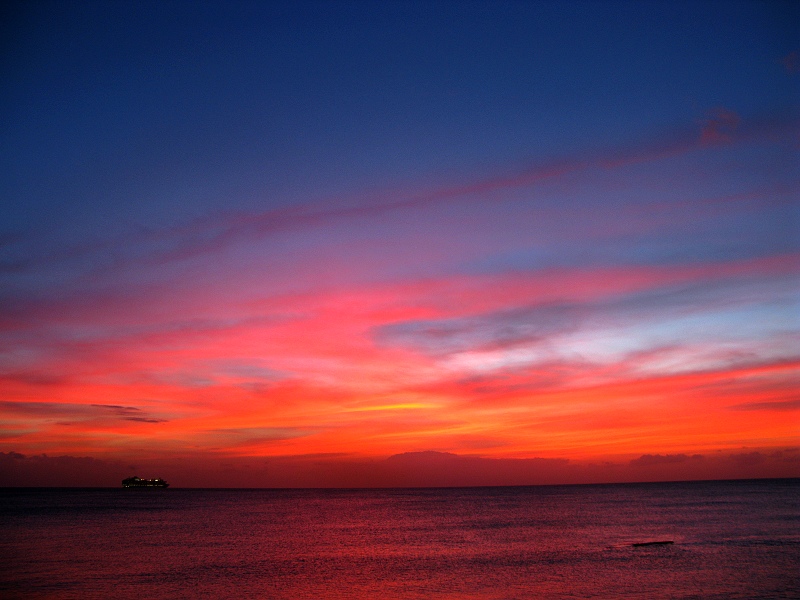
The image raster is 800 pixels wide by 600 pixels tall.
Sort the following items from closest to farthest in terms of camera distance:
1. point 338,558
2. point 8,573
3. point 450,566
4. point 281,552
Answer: point 8,573 → point 450,566 → point 338,558 → point 281,552

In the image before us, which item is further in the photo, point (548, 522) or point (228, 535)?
point (548, 522)

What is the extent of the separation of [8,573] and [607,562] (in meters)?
48.6

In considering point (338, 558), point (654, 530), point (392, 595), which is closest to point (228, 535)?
point (338, 558)

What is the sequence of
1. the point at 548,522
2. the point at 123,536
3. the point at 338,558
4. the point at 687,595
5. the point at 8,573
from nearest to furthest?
1. the point at 687,595
2. the point at 8,573
3. the point at 338,558
4. the point at 123,536
5. the point at 548,522

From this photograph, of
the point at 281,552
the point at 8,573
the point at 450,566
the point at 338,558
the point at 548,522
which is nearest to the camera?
the point at 8,573

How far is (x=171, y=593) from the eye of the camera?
142ft

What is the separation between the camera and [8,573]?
48.1 meters

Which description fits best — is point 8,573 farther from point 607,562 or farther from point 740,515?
point 740,515

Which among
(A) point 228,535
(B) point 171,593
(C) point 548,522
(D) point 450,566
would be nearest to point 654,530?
(C) point 548,522

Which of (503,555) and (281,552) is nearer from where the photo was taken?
(503,555)

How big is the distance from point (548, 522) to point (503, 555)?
43847 millimetres

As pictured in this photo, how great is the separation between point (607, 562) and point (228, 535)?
50.4 metres

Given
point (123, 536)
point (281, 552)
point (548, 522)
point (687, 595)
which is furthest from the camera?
point (548, 522)

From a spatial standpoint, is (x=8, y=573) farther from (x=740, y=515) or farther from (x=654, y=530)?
(x=740, y=515)
